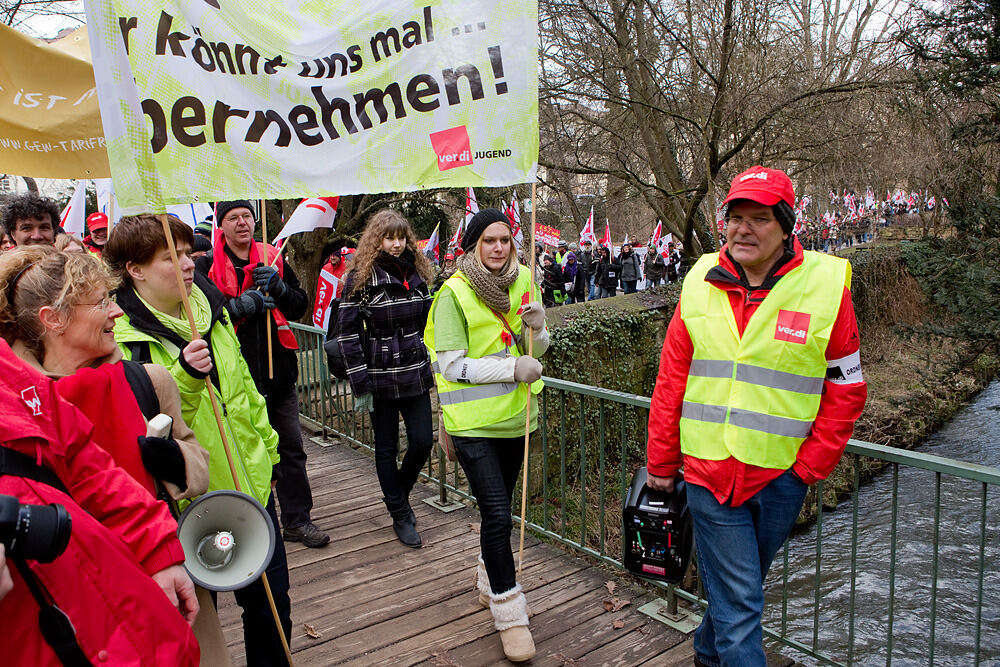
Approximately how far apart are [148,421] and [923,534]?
914 centimetres

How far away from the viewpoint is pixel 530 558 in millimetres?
4449

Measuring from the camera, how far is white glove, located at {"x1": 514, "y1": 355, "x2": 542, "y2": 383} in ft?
10.7

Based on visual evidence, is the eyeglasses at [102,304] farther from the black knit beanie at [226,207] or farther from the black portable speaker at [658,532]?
the black knit beanie at [226,207]

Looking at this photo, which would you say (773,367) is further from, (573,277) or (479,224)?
(573,277)

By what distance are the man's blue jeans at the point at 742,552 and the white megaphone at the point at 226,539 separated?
5.02 ft

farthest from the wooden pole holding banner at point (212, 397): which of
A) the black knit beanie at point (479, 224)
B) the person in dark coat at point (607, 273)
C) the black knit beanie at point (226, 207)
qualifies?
the person in dark coat at point (607, 273)

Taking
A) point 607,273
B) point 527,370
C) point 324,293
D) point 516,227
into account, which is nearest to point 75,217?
point 324,293

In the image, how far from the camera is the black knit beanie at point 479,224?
3.45m

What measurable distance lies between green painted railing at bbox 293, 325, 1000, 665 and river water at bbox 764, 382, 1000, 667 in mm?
24

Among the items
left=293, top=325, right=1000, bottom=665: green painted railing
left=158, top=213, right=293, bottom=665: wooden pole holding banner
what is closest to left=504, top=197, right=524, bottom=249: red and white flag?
left=293, top=325, right=1000, bottom=665: green painted railing

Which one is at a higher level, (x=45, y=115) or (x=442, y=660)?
(x=45, y=115)

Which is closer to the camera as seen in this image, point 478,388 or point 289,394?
point 478,388

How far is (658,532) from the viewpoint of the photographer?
2.90 m

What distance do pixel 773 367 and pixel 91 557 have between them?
2058mm
